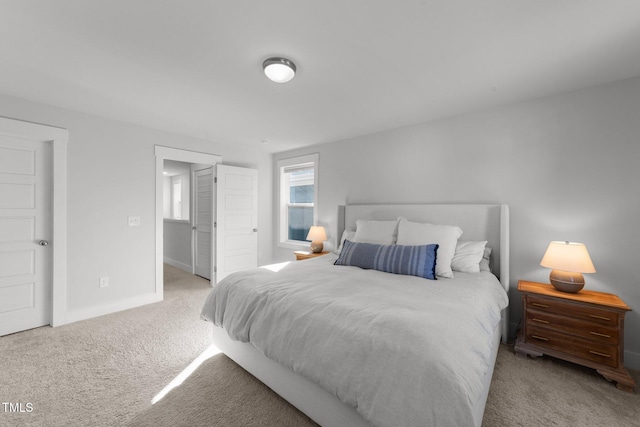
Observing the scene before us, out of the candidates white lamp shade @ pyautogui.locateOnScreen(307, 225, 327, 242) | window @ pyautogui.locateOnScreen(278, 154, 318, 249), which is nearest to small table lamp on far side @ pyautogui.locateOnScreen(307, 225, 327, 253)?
white lamp shade @ pyautogui.locateOnScreen(307, 225, 327, 242)

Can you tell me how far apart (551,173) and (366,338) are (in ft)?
8.08

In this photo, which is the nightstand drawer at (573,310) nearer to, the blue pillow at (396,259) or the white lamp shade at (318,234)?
the blue pillow at (396,259)

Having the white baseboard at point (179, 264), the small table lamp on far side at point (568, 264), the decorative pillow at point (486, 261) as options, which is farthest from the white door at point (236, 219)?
the small table lamp on far side at point (568, 264)

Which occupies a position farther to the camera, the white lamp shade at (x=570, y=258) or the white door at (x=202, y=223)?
the white door at (x=202, y=223)

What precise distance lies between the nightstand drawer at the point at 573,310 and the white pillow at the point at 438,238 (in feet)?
2.25

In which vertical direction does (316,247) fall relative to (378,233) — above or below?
below

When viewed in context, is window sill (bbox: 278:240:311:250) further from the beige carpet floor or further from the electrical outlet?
the electrical outlet

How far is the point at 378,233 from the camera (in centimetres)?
298

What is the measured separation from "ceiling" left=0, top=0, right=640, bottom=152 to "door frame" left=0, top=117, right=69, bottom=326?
0.36 metres

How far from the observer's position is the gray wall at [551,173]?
215cm

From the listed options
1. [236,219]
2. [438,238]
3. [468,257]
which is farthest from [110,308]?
[468,257]

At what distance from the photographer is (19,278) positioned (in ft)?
8.69

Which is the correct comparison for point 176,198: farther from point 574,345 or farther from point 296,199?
point 574,345

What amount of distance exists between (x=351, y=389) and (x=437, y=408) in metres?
0.38
